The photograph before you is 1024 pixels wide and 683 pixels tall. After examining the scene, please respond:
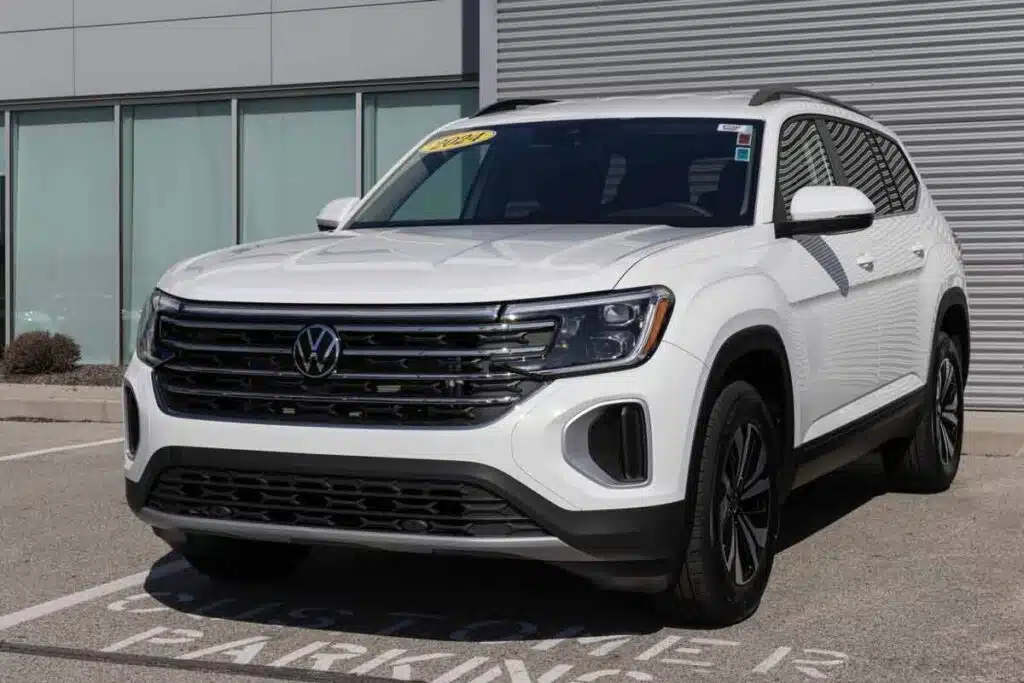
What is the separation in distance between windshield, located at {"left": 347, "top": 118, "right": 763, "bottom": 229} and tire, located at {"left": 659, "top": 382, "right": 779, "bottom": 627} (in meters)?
0.85

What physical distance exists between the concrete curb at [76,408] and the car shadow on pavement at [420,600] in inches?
200

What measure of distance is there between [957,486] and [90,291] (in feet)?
38.5

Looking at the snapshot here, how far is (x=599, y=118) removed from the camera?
20.9 feet

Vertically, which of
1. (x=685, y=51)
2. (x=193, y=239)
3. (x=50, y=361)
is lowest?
(x=50, y=361)

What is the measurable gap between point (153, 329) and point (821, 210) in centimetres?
228

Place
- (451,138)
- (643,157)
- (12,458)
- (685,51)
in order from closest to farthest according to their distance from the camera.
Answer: (643,157), (451,138), (12,458), (685,51)

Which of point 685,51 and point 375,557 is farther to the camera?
point 685,51

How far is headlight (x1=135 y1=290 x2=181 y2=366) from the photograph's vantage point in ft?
16.4

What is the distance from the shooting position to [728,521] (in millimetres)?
5047

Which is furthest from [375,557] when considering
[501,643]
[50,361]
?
[50,361]

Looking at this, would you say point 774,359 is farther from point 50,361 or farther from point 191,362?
point 50,361

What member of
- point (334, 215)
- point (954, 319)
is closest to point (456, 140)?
point (334, 215)

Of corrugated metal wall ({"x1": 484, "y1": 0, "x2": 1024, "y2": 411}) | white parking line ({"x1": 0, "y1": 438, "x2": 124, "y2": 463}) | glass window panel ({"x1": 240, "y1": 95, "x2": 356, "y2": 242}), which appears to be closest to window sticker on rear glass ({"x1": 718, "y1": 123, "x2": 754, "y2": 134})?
white parking line ({"x1": 0, "y1": 438, "x2": 124, "y2": 463})

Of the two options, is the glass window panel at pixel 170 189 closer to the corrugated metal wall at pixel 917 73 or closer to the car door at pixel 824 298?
the corrugated metal wall at pixel 917 73
